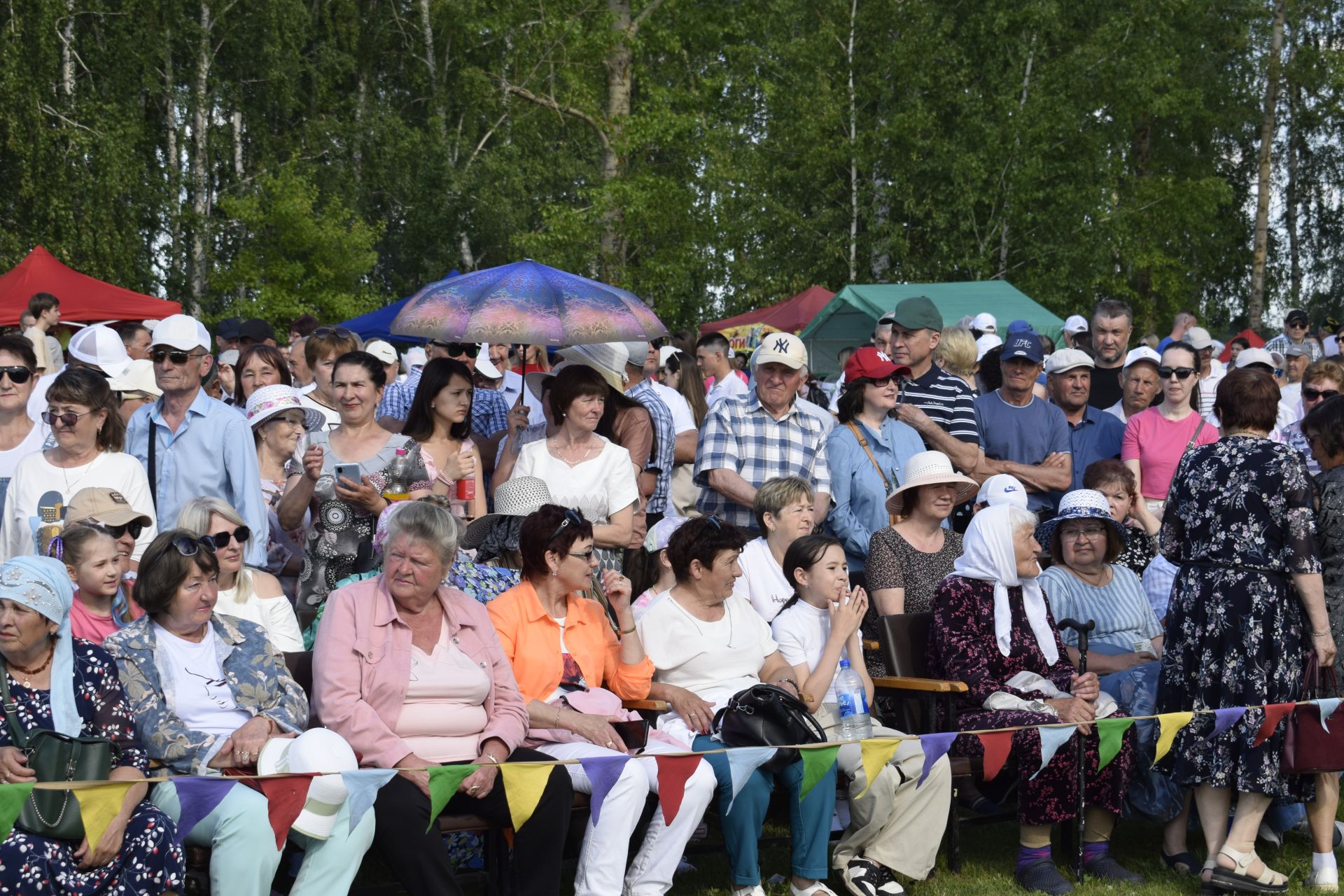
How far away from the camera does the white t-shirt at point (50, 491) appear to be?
528 cm

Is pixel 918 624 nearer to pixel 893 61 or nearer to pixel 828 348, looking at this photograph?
pixel 828 348

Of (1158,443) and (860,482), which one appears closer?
(860,482)

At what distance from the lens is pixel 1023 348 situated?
7.36 metres

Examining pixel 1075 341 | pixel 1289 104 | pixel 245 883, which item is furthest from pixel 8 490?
pixel 1289 104

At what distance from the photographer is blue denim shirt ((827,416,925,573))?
6.63 m

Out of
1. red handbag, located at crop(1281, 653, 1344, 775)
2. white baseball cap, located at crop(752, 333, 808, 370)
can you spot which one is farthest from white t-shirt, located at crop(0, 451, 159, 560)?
red handbag, located at crop(1281, 653, 1344, 775)

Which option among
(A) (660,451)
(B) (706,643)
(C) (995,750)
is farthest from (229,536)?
(C) (995,750)

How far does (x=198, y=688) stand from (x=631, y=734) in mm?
1486

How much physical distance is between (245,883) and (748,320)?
58.1ft

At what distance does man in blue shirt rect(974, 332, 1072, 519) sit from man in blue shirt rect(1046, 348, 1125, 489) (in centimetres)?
18

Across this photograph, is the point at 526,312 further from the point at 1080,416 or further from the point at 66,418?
the point at 1080,416

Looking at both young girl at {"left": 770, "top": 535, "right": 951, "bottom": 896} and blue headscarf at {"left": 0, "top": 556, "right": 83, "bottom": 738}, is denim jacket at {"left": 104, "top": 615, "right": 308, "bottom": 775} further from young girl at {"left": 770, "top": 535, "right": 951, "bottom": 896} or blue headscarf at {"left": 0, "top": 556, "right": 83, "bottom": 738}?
young girl at {"left": 770, "top": 535, "right": 951, "bottom": 896}

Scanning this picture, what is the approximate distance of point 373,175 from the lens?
2916 cm

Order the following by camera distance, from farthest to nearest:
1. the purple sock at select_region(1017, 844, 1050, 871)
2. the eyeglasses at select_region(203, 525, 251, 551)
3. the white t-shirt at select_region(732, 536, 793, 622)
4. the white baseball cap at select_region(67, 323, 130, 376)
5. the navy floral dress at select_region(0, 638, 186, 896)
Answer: the white baseball cap at select_region(67, 323, 130, 376), the white t-shirt at select_region(732, 536, 793, 622), the purple sock at select_region(1017, 844, 1050, 871), the eyeglasses at select_region(203, 525, 251, 551), the navy floral dress at select_region(0, 638, 186, 896)
